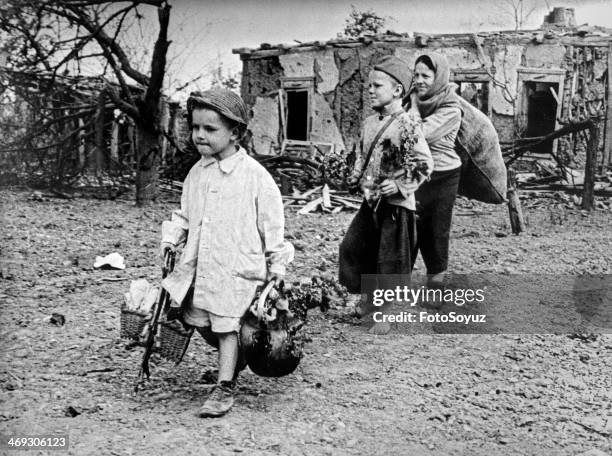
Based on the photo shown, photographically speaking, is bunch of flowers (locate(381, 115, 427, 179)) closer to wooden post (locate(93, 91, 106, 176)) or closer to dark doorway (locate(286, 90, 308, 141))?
dark doorway (locate(286, 90, 308, 141))

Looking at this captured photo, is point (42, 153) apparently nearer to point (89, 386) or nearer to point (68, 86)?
point (68, 86)

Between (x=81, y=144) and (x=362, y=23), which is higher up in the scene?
(x=362, y=23)

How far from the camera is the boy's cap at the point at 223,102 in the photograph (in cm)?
261

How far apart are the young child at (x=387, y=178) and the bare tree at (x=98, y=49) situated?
145 centimetres

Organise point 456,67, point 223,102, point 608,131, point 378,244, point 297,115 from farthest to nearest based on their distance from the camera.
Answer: point 297,115 → point 456,67 → point 608,131 → point 378,244 → point 223,102

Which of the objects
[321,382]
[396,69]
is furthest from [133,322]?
[396,69]

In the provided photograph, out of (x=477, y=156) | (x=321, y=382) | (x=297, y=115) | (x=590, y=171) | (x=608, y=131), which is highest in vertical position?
(x=297, y=115)

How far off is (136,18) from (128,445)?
9.63ft

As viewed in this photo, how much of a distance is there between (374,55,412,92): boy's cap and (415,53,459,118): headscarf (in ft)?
1.17

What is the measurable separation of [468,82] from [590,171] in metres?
1.32

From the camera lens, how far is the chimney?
163 inches

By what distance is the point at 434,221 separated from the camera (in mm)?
3945

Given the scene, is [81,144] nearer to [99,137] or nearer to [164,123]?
[99,137]

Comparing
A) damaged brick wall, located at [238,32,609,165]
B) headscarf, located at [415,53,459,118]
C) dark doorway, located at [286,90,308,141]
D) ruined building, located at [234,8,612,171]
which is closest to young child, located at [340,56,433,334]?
headscarf, located at [415,53,459,118]
